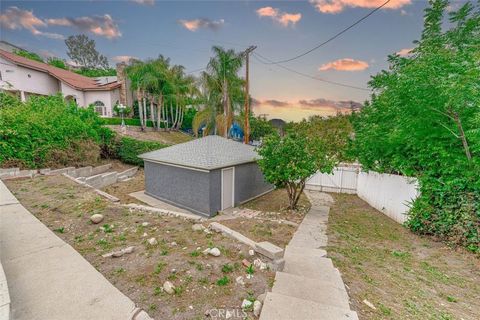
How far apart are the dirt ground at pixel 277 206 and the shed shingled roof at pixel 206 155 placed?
2156 mm

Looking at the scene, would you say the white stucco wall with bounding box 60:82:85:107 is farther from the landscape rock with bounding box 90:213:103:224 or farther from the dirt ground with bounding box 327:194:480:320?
the dirt ground with bounding box 327:194:480:320

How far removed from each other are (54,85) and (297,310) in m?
32.0

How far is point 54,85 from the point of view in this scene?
23.6 meters

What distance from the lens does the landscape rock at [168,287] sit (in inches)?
110

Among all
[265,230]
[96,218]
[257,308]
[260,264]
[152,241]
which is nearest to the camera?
[257,308]

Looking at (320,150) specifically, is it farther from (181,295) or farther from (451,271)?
(181,295)

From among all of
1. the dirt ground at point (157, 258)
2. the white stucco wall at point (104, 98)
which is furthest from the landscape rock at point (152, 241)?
the white stucco wall at point (104, 98)

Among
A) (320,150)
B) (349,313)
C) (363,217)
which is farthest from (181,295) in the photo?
(363,217)

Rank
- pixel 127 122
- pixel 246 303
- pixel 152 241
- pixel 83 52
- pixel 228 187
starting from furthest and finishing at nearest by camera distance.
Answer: pixel 83 52, pixel 127 122, pixel 228 187, pixel 152 241, pixel 246 303

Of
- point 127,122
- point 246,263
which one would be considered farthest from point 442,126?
point 127,122

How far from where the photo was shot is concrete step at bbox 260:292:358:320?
2.32m

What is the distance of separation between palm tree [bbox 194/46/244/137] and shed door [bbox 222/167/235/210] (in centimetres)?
1108

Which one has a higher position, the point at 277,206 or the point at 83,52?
the point at 83,52

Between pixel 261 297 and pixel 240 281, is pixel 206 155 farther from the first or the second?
pixel 261 297
